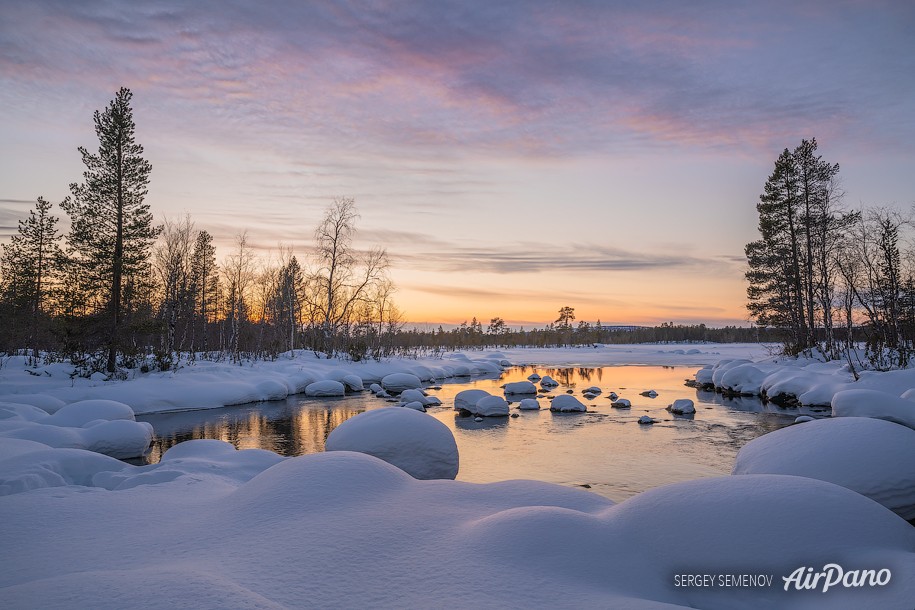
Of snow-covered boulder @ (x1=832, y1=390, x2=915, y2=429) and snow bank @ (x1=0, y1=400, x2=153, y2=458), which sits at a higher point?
snow-covered boulder @ (x1=832, y1=390, x2=915, y2=429)

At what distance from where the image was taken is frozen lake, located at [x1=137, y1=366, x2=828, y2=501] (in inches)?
381

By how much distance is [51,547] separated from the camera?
395cm

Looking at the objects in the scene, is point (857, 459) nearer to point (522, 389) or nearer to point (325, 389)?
point (522, 389)


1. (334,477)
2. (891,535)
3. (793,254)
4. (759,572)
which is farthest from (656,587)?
(793,254)

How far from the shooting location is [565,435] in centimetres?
1341

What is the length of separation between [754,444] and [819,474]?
1.31m

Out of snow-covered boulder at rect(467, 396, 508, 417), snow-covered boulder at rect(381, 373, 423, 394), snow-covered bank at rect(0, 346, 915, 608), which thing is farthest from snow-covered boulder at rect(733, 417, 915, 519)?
snow-covered boulder at rect(381, 373, 423, 394)

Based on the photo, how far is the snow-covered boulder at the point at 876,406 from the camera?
34.7 feet

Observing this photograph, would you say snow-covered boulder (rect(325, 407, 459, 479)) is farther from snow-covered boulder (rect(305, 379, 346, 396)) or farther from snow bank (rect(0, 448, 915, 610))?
snow-covered boulder (rect(305, 379, 346, 396))

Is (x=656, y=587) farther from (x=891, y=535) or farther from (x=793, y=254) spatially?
(x=793, y=254)

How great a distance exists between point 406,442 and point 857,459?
6825 millimetres

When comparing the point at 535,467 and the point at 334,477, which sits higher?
the point at 334,477

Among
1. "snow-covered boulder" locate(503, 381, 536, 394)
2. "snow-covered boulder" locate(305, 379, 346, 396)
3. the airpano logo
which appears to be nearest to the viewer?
the airpano logo

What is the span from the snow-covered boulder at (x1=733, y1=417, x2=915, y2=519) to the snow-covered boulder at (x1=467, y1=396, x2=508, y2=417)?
33.4ft
